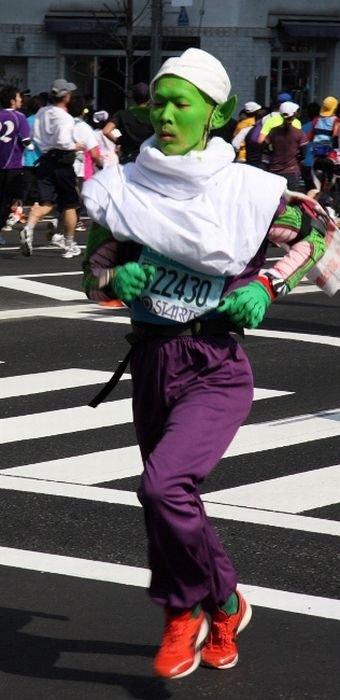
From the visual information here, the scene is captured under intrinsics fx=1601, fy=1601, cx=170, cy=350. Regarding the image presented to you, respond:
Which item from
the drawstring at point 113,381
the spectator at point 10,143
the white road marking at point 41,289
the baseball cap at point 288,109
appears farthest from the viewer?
the baseball cap at point 288,109

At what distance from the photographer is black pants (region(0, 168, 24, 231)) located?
18125 millimetres

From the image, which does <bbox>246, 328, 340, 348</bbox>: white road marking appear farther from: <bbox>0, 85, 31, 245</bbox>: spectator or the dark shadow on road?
the dark shadow on road

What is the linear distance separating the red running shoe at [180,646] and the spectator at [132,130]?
521 cm

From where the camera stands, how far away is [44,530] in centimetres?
641

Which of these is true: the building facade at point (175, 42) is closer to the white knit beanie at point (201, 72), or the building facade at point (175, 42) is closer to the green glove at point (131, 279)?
the white knit beanie at point (201, 72)

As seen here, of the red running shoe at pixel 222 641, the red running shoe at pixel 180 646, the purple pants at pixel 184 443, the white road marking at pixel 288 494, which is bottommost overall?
the white road marking at pixel 288 494

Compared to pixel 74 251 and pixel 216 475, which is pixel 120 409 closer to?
pixel 216 475

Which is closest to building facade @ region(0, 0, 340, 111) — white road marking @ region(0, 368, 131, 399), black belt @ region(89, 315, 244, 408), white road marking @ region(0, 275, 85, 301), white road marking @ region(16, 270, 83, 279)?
white road marking @ region(16, 270, 83, 279)

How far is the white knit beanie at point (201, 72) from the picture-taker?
15.0 ft

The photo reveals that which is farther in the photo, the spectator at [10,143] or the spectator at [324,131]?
the spectator at [324,131]

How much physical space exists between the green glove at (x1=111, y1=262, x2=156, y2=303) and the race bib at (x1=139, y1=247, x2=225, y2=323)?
8cm

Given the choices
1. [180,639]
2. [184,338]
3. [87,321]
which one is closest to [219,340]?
[184,338]

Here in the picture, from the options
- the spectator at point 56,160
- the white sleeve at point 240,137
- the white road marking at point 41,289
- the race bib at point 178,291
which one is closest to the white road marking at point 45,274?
the white road marking at point 41,289

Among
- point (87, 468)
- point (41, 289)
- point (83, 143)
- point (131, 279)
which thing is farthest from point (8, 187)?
point (131, 279)
